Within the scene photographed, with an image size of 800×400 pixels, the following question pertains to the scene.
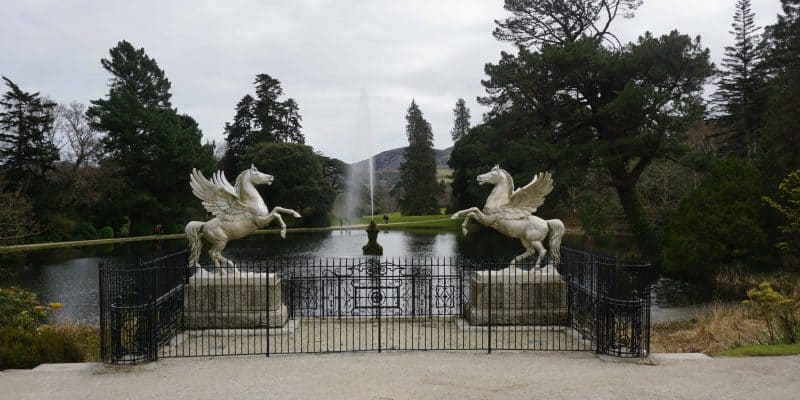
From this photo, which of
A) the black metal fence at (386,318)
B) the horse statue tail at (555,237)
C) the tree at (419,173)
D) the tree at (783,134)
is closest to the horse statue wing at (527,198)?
the horse statue tail at (555,237)

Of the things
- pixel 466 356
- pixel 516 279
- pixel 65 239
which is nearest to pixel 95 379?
pixel 466 356

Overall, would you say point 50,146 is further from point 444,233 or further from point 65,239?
point 444,233

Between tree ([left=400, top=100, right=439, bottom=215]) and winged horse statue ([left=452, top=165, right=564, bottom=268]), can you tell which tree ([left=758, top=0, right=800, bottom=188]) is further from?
tree ([left=400, top=100, right=439, bottom=215])

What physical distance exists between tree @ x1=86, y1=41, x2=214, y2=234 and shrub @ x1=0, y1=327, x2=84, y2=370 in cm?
3119

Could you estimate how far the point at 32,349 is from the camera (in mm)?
7926

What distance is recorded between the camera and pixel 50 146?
116 ft

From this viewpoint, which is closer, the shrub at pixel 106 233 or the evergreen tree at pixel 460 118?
the shrub at pixel 106 233

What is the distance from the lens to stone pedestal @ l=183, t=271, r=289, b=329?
9.88m

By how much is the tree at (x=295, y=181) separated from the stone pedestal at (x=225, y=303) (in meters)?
34.1

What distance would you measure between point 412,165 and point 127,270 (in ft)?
173

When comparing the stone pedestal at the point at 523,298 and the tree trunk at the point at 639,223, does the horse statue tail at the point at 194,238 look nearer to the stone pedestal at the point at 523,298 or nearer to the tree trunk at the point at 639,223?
the stone pedestal at the point at 523,298

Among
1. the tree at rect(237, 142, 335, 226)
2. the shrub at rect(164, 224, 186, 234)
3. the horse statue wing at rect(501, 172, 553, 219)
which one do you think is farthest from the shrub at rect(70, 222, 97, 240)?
the horse statue wing at rect(501, 172, 553, 219)

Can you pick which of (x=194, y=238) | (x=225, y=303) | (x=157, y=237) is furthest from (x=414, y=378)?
(x=157, y=237)

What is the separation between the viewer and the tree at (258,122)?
5062 centimetres
